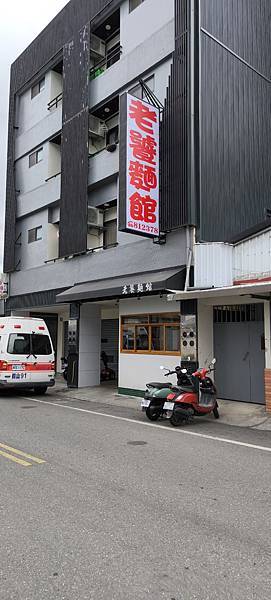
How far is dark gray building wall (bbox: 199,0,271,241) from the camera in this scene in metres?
13.1

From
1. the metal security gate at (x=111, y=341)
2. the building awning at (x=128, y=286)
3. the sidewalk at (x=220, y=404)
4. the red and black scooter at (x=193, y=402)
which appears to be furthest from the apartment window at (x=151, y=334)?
the metal security gate at (x=111, y=341)

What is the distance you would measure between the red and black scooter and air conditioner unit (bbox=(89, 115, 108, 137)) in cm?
1199

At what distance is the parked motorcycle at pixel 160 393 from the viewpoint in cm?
983

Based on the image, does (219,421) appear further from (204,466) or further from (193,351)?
(204,466)

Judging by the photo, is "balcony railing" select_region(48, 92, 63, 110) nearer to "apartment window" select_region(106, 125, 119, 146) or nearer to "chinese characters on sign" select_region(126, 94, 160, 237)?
"apartment window" select_region(106, 125, 119, 146)

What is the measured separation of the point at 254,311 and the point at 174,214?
3.46m

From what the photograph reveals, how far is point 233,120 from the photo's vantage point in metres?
14.1

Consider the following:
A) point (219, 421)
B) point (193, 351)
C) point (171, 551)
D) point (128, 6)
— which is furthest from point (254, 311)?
point (128, 6)

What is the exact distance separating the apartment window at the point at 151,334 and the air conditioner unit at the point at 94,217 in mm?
4292

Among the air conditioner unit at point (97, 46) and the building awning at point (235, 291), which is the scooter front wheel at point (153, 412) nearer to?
the building awning at point (235, 291)

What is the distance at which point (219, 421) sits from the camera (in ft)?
33.2

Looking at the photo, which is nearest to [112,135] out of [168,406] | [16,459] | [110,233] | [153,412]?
[110,233]

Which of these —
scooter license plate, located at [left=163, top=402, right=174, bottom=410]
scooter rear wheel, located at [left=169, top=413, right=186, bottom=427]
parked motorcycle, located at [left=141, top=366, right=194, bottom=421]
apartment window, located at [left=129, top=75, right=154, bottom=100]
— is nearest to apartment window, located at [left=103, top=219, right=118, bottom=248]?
apartment window, located at [left=129, top=75, right=154, bottom=100]

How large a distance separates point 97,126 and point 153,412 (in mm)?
12843
